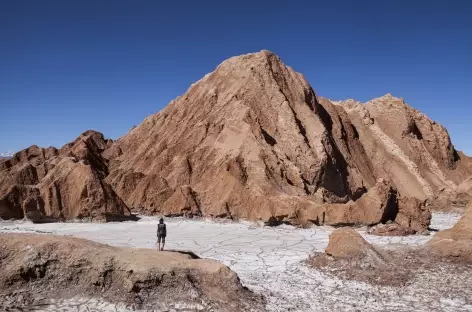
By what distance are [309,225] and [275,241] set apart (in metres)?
5.76

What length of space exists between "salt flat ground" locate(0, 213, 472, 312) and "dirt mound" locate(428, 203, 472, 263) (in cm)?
167

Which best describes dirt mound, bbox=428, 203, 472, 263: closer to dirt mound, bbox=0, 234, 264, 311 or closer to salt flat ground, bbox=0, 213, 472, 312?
salt flat ground, bbox=0, 213, 472, 312

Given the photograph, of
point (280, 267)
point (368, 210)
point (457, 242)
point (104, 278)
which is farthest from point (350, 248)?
point (368, 210)

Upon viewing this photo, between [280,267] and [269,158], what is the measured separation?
17044 millimetres

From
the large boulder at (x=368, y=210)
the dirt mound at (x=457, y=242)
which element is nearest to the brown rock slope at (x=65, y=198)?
the large boulder at (x=368, y=210)

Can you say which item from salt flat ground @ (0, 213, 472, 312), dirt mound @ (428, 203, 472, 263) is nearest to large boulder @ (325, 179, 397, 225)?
salt flat ground @ (0, 213, 472, 312)

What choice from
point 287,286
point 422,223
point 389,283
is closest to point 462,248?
point 389,283

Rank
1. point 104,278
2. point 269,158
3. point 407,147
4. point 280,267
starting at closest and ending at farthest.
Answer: point 104,278
point 280,267
point 269,158
point 407,147

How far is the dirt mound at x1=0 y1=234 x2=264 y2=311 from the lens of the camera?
9188 mm

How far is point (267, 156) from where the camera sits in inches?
1209

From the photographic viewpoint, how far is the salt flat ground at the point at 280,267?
411 inches

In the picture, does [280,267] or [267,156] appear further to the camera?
[267,156]

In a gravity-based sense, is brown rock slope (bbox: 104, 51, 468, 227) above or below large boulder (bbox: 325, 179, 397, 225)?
above

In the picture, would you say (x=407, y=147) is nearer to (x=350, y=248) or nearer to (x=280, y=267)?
(x=350, y=248)
